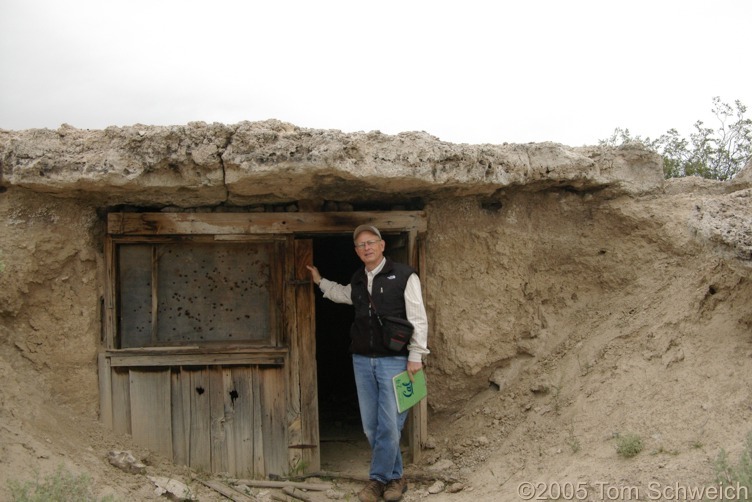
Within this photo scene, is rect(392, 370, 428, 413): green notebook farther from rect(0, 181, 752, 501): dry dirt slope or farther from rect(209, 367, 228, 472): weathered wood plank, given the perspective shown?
rect(209, 367, 228, 472): weathered wood plank

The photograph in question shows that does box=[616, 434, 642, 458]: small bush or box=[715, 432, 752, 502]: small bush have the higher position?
box=[715, 432, 752, 502]: small bush

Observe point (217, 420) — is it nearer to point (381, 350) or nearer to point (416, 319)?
point (381, 350)

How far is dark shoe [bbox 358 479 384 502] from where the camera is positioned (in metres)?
4.34

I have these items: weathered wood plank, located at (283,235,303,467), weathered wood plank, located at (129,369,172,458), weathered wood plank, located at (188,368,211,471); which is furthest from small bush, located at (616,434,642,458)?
weathered wood plank, located at (129,369,172,458)

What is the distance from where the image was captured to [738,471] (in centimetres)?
298

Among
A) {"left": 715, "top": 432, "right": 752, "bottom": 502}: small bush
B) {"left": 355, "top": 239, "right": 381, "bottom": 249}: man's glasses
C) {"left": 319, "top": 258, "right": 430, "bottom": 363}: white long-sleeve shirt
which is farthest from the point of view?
{"left": 355, "top": 239, "right": 381, "bottom": 249}: man's glasses

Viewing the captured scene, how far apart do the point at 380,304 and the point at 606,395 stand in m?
1.59

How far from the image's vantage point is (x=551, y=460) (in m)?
4.18

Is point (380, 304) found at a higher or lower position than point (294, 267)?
lower

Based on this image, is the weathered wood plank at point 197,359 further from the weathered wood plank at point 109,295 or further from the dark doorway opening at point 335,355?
the dark doorway opening at point 335,355

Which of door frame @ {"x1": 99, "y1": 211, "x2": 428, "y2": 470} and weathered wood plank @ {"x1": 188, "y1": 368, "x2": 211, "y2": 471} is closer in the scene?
door frame @ {"x1": 99, "y1": 211, "x2": 428, "y2": 470}

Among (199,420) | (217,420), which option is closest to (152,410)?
(199,420)

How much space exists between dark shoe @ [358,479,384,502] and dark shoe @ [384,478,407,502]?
5cm

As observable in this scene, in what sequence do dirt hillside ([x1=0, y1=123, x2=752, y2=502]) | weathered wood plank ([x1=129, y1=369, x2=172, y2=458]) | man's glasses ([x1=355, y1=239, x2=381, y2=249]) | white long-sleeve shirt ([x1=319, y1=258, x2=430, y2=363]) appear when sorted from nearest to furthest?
dirt hillside ([x1=0, y1=123, x2=752, y2=502]), white long-sleeve shirt ([x1=319, y1=258, x2=430, y2=363]), man's glasses ([x1=355, y1=239, x2=381, y2=249]), weathered wood plank ([x1=129, y1=369, x2=172, y2=458])
